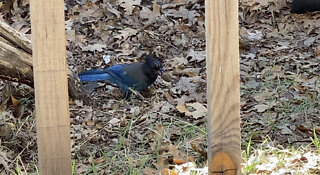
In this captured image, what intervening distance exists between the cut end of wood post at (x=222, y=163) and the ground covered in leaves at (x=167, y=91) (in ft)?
2.16

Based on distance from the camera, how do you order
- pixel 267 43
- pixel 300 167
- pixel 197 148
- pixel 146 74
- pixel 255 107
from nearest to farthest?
pixel 300 167, pixel 197 148, pixel 255 107, pixel 146 74, pixel 267 43

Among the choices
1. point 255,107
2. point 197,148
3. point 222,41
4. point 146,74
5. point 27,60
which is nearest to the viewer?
point 222,41

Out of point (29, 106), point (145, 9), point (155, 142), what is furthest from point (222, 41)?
point (145, 9)

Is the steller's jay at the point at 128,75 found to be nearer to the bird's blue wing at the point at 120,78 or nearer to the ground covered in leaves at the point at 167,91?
the bird's blue wing at the point at 120,78

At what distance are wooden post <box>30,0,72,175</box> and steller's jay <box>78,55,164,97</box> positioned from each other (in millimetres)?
3491

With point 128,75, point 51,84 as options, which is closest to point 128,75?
point 128,75

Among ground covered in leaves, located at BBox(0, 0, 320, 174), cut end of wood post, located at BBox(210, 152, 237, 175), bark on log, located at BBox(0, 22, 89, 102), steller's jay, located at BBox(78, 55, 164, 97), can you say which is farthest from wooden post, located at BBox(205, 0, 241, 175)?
steller's jay, located at BBox(78, 55, 164, 97)

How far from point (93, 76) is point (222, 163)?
3504 millimetres

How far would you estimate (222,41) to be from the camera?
7.53 feet

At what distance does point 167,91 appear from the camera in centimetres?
581

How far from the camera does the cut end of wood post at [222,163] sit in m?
2.41

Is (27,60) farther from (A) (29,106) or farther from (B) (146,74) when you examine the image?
(B) (146,74)

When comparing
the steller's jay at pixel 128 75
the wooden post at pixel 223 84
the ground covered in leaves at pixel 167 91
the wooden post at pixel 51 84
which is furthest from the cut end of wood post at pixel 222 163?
the steller's jay at pixel 128 75

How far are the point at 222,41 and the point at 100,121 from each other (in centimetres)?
278
